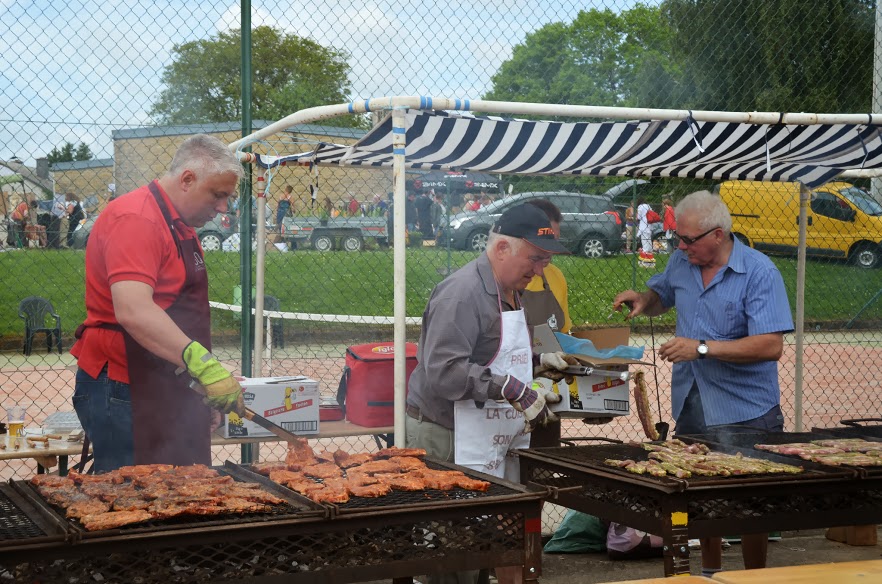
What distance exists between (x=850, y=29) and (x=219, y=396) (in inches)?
488

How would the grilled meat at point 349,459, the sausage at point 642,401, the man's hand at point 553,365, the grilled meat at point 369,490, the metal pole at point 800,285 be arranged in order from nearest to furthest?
the grilled meat at point 369,490 < the grilled meat at point 349,459 < the man's hand at point 553,365 < the sausage at point 642,401 < the metal pole at point 800,285

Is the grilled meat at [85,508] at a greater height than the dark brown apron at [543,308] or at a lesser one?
lesser

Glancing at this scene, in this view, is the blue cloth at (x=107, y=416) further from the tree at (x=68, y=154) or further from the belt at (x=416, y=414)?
the tree at (x=68, y=154)

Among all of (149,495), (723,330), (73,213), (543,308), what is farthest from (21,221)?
(723,330)

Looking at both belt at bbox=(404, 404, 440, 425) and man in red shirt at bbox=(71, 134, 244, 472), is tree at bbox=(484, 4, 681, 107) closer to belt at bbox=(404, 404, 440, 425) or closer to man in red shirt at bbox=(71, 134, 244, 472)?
belt at bbox=(404, 404, 440, 425)

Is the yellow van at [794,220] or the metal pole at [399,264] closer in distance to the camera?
the metal pole at [399,264]

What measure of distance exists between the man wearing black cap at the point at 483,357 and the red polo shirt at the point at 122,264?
1.08m

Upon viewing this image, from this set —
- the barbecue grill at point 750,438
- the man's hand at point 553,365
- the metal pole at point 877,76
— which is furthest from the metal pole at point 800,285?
the metal pole at point 877,76

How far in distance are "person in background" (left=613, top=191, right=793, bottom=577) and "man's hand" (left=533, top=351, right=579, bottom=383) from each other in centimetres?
46

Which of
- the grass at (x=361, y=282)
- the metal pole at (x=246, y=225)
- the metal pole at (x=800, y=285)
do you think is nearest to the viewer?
the metal pole at (x=246, y=225)

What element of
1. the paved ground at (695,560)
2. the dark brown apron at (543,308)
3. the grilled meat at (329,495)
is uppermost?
the dark brown apron at (543,308)

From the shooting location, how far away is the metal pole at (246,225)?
5.66 meters

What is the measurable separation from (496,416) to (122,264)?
5.46 ft

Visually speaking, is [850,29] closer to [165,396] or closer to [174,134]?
[174,134]
